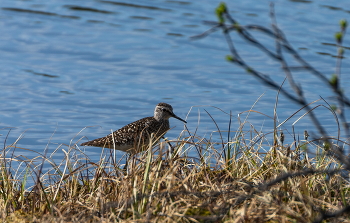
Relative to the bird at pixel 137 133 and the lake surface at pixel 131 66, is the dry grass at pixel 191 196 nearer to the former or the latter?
the bird at pixel 137 133

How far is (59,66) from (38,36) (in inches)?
112

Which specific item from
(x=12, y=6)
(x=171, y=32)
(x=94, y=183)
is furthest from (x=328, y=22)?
(x=94, y=183)

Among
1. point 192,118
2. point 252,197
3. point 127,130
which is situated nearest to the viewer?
point 252,197

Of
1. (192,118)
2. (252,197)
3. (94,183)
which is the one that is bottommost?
(192,118)

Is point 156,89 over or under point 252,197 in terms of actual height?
under

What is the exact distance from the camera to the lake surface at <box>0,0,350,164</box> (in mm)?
12797

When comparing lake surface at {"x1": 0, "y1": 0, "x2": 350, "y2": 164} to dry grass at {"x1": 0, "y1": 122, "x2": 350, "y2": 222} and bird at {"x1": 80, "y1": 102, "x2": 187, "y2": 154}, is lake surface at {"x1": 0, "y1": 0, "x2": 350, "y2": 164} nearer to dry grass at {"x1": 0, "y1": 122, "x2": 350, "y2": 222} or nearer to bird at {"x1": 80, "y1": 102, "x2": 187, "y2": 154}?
bird at {"x1": 80, "y1": 102, "x2": 187, "y2": 154}

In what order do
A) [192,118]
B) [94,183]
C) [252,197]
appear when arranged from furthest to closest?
[192,118] < [94,183] < [252,197]

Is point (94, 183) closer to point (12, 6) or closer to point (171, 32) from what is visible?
point (171, 32)

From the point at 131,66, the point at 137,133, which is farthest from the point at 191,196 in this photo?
the point at 131,66

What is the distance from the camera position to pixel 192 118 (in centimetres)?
1309

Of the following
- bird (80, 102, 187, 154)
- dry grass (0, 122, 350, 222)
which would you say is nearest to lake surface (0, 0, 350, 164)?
bird (80, 102, 187, 154)

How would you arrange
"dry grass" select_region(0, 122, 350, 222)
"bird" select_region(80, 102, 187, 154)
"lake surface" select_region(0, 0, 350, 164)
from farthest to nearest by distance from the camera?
"lake surface" select_region(0, 0, 350, 164)
"bird" select_region(80, 102, 187, 154)
"dry grass" select_region(0, 122, 350, 222)

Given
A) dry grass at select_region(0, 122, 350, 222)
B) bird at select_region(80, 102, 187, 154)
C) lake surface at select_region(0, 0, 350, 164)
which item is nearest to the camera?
dry grass at select_region(0, 122, 350, 222)
